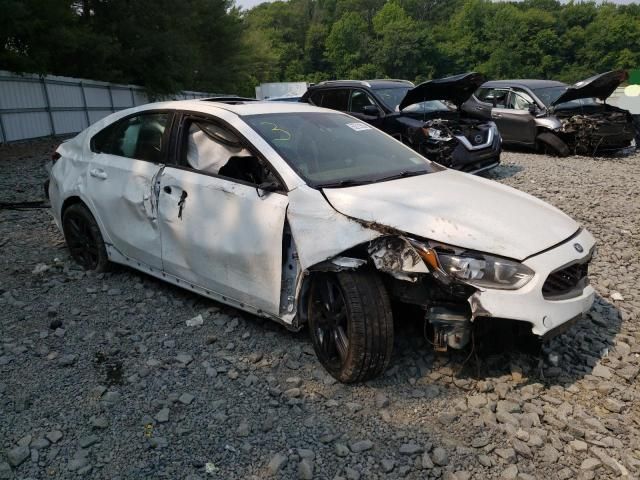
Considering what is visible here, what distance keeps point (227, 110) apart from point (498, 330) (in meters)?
2.35

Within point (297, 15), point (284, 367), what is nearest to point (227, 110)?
point (284, 367)

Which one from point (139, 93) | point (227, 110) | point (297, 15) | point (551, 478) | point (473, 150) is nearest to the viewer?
point (551, 478)

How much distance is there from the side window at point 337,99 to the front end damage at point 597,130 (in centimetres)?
475

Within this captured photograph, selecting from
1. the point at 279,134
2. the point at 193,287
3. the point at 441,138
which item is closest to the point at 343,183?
the point at 279,134

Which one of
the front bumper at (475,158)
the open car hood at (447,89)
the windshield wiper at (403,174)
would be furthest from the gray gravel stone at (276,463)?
the open car hood at (447,89)

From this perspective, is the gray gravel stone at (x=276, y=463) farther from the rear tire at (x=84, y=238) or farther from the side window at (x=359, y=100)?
the side window at (x=359, y=100)

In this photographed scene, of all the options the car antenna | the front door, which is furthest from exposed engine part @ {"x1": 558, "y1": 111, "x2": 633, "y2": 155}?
the car antenna

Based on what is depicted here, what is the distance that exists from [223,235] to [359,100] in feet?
21.4

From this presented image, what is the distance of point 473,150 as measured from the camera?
7.88 metres

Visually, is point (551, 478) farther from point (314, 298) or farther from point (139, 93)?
point (139, 93)

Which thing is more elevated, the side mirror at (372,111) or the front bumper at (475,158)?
the side mirror at (372,111)

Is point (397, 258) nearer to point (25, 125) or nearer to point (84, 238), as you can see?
point (84, 238)

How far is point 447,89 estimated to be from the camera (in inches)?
316

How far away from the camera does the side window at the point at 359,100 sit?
9109 mm
